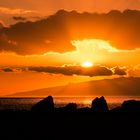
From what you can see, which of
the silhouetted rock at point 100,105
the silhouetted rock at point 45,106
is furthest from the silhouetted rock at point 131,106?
the silhouetted rock at point 45,106

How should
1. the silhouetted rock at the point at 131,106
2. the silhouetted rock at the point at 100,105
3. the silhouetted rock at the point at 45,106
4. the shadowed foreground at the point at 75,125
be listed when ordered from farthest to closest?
the silhouetted rock at the point at 100,105 → the silhouetted rock at the point at 45,106 → the silhouetted rock at the point at 131,106 → the shadowed foreground at the point at 75,125

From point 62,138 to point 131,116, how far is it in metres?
14.1

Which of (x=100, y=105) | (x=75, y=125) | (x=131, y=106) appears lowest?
(x=75, y=125)

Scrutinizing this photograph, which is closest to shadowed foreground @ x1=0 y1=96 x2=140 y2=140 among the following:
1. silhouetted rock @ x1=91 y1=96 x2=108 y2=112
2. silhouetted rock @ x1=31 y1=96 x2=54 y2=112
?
silhouetted rock @ x1=31 y1=96 x2=54 y2=112

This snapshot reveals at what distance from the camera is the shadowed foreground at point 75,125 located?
5131cm

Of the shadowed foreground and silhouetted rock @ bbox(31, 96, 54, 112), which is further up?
silhouetted rock @ bbox(31, 96, 54, 112)

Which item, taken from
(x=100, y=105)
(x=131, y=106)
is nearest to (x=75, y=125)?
(x=131, y=106)

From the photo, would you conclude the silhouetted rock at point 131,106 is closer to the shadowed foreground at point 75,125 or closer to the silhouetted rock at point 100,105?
the shadowed foreground at point 75,125

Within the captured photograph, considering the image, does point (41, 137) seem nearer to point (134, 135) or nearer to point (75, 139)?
point (75, 139)

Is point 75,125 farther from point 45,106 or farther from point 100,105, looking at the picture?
point 100,105

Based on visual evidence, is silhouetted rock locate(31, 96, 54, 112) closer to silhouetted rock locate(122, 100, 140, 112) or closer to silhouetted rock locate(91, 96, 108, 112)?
silhouetted rock locate(91, 96, 108, 112)

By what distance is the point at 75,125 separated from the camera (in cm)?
5659

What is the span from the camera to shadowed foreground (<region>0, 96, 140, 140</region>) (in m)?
51.3


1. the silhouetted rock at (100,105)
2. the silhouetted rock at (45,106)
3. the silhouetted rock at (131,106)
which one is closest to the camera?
the silhouetted rock at (131,106)
